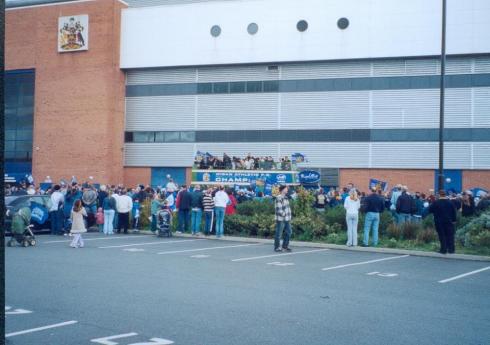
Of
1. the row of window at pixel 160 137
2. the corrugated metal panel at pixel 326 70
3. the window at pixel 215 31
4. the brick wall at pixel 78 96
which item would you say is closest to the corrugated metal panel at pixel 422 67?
the corrugated metal panel at pixel 326 70

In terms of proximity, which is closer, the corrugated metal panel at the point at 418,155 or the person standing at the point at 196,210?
the person standing at the point at 196,210

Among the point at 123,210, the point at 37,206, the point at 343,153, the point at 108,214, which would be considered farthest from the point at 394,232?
the point at 343,153

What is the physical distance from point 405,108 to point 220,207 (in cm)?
1880

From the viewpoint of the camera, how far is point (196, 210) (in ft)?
69.8

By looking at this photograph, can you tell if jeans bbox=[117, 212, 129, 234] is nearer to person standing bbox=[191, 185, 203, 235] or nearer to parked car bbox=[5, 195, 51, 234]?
parked car bbox=[5, 195, 51, 234]

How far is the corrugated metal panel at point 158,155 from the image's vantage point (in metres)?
39.6

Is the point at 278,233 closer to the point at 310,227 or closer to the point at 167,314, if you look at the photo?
the point at 310,227

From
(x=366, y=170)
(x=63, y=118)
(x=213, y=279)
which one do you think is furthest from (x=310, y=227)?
(x=63, y=118)

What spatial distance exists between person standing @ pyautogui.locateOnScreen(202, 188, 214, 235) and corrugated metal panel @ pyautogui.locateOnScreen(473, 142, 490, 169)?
19.8 metres

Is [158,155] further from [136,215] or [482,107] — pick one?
[482,107]

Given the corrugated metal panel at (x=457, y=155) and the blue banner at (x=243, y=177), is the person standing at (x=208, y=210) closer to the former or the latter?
the blue banner at (x=243, y=177)

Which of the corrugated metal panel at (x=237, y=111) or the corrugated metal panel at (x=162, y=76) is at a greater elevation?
the corrugated metal panel at (x=162, y=76)

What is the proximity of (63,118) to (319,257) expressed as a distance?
29.1m

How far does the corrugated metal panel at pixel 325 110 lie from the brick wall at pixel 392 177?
293cm
